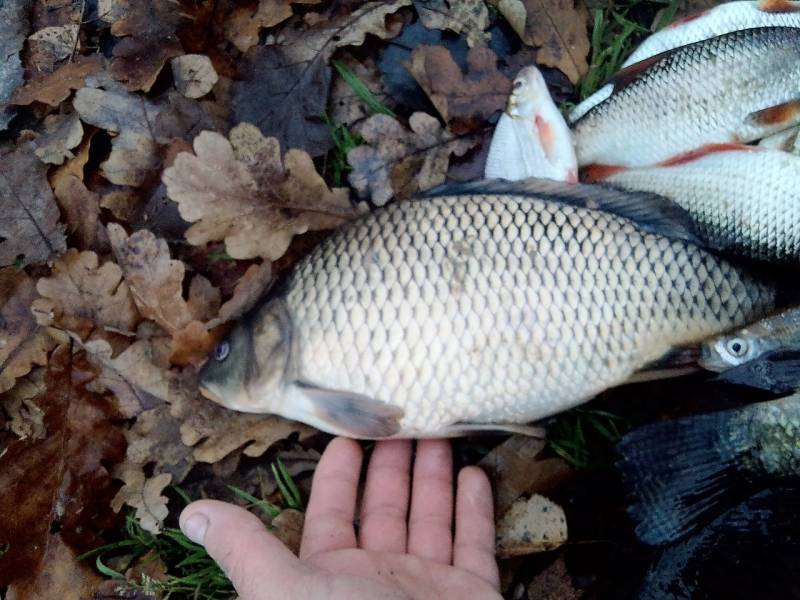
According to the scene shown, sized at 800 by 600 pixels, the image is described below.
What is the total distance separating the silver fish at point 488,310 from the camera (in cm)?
225

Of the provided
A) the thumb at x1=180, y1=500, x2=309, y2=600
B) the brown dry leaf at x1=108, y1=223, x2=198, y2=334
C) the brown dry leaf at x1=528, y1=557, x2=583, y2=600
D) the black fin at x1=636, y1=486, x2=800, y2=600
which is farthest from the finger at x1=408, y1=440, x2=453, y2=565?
the brown dry leaf at x1=108, y1=223, x2=198, y2=334

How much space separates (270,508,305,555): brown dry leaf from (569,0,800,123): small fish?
1.74 m

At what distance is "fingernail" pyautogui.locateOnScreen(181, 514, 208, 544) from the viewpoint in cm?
208

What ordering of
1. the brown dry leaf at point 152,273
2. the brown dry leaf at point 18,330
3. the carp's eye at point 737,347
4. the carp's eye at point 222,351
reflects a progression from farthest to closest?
1. the brown dry leaf at point 18,330
2. the brown dry leaf at point 152,273
3. the carp's eye at point 222,351
4. the carp's eye at point 737,347

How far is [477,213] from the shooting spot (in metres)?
2.31

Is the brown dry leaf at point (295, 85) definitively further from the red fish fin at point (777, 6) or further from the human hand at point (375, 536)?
the red fish fin at point (777, 6)

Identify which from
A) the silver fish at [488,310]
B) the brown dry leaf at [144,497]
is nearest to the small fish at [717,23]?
the silver fish at [488,310]

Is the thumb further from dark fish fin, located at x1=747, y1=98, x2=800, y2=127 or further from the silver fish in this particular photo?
dark fish fin, located at x1=747, y1=98, x2=800, y2=127

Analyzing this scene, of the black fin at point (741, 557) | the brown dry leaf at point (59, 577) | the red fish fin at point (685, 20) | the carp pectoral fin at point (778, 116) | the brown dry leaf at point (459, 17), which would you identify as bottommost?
the brown dry leaf at point (59, 577)

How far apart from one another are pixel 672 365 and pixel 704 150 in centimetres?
74

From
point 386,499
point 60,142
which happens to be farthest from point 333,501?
point 60,142

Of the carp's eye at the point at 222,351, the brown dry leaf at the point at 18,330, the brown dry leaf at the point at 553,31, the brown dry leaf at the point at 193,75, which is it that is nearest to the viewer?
the carp's eye at the point at 222,351

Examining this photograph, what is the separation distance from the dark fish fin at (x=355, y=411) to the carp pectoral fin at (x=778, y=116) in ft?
5.13

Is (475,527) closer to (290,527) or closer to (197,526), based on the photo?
(290,527)
